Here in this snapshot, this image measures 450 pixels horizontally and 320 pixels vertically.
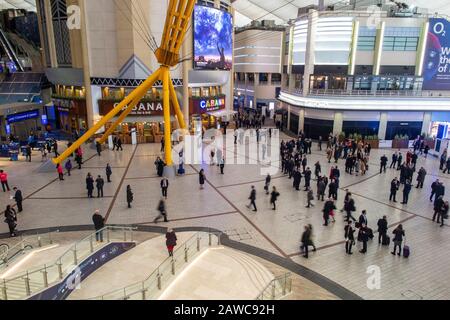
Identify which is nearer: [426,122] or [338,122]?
[338,122]

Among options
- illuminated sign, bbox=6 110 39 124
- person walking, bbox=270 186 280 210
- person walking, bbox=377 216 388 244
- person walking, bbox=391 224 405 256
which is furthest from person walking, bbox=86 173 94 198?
illuminated sign, bbox=6 110 39 124

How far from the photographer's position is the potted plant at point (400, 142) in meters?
28.6

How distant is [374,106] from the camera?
2912 centimetres

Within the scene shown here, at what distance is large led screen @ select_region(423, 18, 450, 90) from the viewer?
28828 mm

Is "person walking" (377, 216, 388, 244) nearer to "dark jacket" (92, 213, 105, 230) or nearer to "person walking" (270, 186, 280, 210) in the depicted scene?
"person walking" (270, 186, 280, 210)

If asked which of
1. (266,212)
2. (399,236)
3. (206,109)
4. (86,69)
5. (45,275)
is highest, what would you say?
(86,69)

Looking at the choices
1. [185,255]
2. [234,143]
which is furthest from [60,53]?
[185,255]

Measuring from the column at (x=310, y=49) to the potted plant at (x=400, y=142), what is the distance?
27.9 feet

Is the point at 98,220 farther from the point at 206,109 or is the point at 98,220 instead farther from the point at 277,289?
the point at 206,109

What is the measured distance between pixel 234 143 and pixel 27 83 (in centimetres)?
2125

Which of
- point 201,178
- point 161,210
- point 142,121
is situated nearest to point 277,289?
point 161,210

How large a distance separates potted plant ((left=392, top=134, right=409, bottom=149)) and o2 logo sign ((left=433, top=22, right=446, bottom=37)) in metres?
9.07

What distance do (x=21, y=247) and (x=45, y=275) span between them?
3.48 m

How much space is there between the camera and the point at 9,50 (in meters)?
36.0
